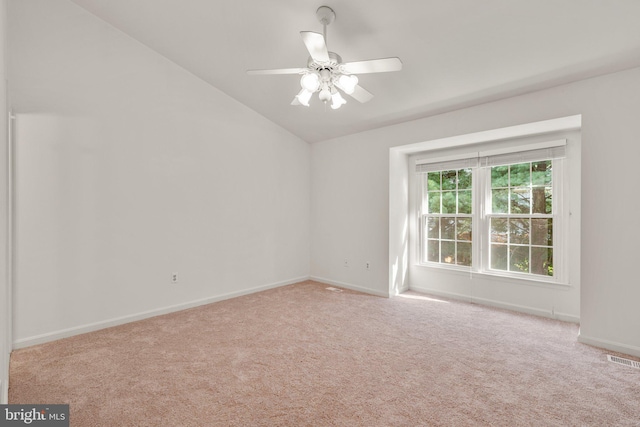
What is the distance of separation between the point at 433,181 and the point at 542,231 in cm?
154

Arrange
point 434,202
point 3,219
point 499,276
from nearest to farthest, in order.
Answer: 1. point 3,219
2. point 499,276
3. point 434,202

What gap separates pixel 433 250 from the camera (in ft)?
15.5

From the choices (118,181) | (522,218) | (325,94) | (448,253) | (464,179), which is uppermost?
(325,94)

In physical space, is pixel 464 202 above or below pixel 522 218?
above

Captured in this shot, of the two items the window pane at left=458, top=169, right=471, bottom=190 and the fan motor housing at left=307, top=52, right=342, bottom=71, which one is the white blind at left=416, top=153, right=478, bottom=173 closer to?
the window pane at left=458, top=169, right=471, bottom=190

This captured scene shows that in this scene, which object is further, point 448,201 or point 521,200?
point 448,201

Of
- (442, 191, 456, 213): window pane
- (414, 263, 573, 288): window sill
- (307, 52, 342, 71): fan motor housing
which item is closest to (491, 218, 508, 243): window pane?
(414, 263, 573, 288): window sill

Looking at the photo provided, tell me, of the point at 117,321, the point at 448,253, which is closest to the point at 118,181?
the point at 117,321

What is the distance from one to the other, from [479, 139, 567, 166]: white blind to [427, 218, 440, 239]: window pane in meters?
1.05

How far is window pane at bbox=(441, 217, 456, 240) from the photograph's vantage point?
4.50m

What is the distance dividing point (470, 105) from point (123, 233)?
4.24 metres

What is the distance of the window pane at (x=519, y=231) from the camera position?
389 centimetres

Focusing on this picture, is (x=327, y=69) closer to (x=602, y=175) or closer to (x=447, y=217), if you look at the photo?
(x=602, y=175)

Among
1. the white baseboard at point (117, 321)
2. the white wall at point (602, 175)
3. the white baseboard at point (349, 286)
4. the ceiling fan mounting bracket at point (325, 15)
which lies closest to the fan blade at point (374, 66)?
the ceiling fan mounting bracket at point (325, 15)
